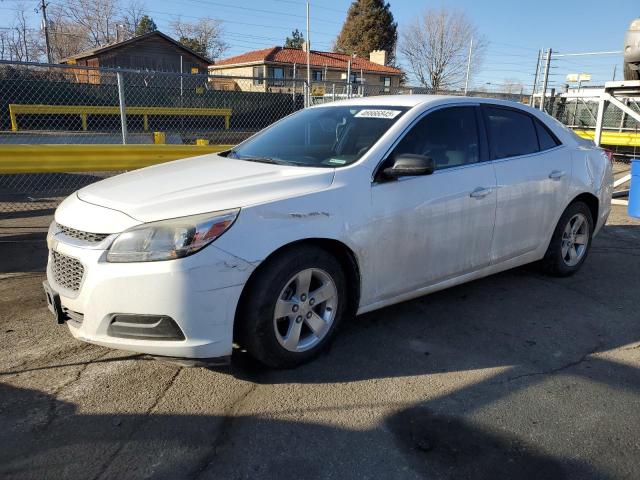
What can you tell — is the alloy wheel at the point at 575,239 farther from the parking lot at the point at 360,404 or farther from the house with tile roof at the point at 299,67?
the house with tile roof at the point at 299,67

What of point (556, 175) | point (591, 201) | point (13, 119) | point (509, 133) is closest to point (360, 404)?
point (509, 133)

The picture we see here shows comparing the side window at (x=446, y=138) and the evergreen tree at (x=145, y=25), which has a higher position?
the evergreen tree at (x=145, y=25)

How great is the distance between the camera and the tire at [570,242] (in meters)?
4.83

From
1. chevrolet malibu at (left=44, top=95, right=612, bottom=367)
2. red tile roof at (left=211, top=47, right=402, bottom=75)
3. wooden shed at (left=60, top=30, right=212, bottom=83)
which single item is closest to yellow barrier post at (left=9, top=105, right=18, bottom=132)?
chevrolet malibu at (left=44, top=95, right=612, bottom=367)

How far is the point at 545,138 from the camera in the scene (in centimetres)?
472

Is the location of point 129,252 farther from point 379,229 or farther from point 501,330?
point 501,330

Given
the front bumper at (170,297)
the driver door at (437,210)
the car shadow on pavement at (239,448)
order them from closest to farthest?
the car shadow on pavement at (239,448)
the front bumper at (170,297)
the driver door at (437,210)

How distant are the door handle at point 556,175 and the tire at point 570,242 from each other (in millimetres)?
367

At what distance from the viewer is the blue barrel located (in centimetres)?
775

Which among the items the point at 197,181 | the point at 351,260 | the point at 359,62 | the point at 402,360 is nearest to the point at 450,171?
the point at 351,260

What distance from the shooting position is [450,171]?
12.5 ft

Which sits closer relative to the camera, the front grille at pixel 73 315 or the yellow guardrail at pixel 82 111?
the front grille at pixel 73 315

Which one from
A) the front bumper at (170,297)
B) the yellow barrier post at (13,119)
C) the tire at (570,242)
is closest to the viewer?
the front bumper at (170,297)

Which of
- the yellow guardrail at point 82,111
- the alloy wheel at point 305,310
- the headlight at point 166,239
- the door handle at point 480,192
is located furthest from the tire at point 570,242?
the yellow guardrail at point 82,111
